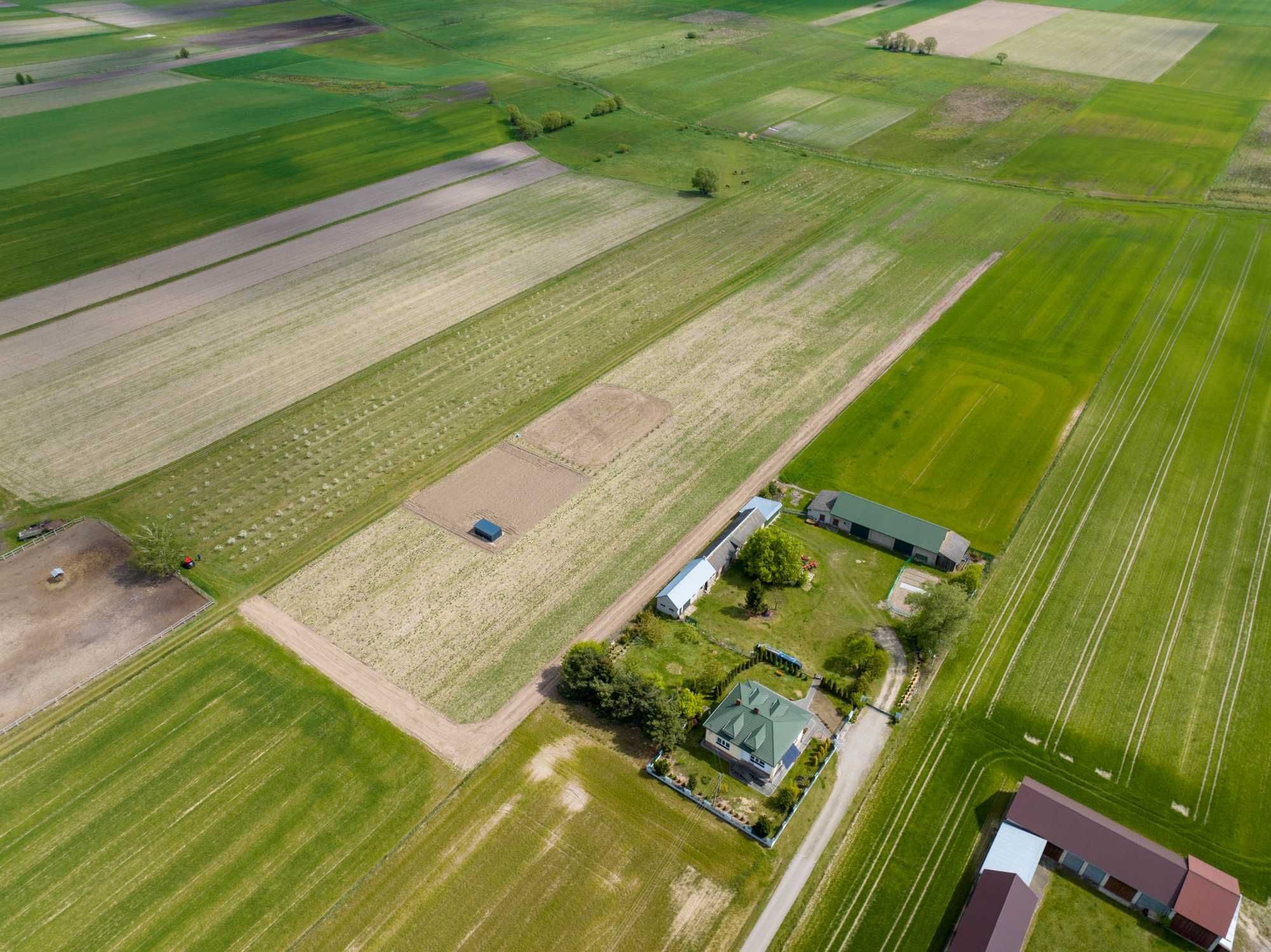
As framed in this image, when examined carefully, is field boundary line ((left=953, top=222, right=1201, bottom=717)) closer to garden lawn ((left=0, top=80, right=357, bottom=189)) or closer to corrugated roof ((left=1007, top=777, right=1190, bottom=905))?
corrugated roof ((left=1007, top=777, right=1190, bottom=905))

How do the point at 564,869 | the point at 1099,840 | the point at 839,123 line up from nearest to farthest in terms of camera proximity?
the point at 1099,840 → the point at 564,869 → the point at 839,123

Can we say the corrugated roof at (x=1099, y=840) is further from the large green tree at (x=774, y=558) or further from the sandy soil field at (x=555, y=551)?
the sandy soil field at (x=555, y=551)

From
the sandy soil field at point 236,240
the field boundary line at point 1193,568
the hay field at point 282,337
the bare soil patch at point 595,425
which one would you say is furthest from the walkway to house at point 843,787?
the sandy soil field at point 236,240

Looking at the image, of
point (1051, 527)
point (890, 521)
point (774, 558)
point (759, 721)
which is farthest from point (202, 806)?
point (1051, 527)

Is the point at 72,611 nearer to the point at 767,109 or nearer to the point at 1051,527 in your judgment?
the point at 1051,527

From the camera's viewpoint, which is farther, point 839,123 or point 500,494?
point 839,123

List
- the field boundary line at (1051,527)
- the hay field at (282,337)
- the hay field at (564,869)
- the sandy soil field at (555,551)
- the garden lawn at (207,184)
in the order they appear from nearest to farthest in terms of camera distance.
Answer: the hay field at (564,869), the field boundary line at (1051,527), the sandy soil field at (555,551), the hay field at (282,337), the garden lawn at (207,184)
